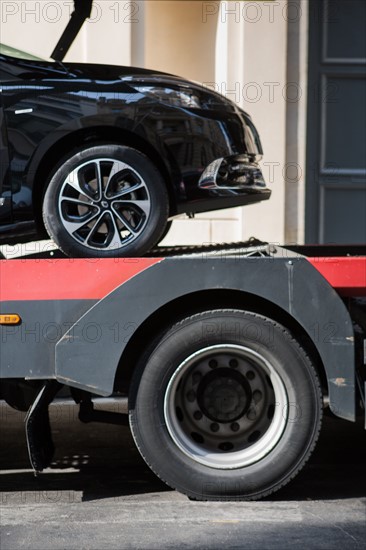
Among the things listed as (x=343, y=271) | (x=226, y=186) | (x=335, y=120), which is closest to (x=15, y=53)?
(x=226, y=186)

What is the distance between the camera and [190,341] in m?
5.06

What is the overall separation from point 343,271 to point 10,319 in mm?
1795

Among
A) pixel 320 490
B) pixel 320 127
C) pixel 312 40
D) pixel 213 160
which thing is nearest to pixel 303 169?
pixel 320 127

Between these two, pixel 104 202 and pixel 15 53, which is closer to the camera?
pixel 104 202

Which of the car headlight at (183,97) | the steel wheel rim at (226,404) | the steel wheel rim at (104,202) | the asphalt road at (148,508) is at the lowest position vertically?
the asphalt road at (148,508)

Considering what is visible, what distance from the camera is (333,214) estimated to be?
11352 millimetres

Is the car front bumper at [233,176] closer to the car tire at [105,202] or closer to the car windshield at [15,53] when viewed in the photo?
the car tire at [105,202]

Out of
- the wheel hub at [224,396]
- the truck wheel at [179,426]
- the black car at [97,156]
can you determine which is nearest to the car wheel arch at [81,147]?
the black car at [97,156]

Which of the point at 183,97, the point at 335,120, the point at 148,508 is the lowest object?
the point at 148,508

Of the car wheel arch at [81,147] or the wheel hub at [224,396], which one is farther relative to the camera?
the car wheel arch at [81,147]

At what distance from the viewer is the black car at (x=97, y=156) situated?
5547 millimetres

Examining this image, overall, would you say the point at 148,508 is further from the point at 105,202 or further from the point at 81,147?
the point at 81,147

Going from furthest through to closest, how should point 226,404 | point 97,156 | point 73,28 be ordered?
point 73,28
point 97,156
point 226,404

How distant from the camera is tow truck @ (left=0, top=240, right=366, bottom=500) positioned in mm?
5027
